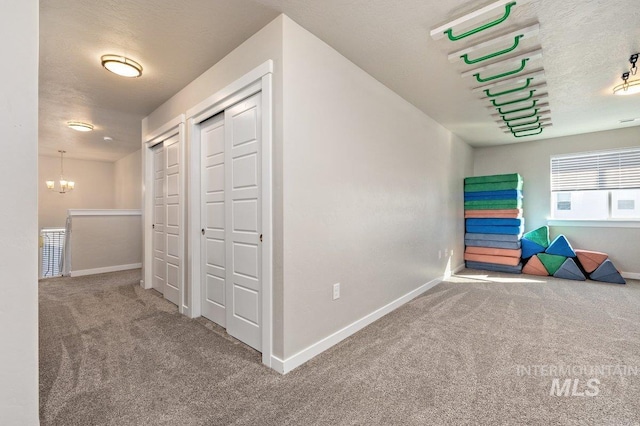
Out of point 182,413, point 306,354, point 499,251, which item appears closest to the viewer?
point 182,413

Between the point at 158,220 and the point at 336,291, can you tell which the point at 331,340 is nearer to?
the point at 336,291

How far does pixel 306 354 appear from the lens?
6.82 feet

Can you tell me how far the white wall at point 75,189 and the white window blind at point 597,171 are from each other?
11.1 m

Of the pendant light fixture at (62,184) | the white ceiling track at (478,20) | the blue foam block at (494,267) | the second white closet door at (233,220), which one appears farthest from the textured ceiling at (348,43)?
the pendant light fixture at (62,184)

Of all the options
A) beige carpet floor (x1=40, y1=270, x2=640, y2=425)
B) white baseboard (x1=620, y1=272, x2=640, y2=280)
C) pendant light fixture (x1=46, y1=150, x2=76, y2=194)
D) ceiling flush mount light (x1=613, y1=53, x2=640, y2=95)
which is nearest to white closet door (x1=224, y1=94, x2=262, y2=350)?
beige carpet floor (x1=40, y1=270, x2=640, y2=425)

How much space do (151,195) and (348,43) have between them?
331cm

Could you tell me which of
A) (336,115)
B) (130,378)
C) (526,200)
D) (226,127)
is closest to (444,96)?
(336,115)

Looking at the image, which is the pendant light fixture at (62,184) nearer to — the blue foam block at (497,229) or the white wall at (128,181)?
the white wall at (128,181)

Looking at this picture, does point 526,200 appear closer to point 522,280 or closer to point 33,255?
point 522,280

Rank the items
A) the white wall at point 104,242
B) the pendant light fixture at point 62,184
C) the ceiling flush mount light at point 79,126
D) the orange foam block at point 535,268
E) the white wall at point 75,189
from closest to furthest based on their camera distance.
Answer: the ceiling flush mount light at point 79,126, the orange foam block at point 535,268, the white wall at point 104,242, the pendant light fixture at point 62,184, the white wall at point 75,189

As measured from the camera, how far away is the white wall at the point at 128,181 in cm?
679

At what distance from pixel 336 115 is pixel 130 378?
2.48 meters

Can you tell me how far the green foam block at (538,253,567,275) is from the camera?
15.1 feet

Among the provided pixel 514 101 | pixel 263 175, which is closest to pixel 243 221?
pixel 263 175
